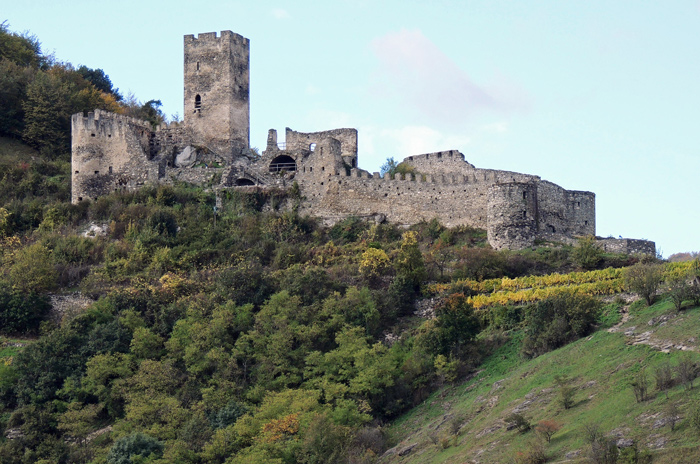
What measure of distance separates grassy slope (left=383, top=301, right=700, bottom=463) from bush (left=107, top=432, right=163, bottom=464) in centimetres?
729

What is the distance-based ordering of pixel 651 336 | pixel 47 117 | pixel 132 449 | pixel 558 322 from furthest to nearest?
pixel 47 117 < pixel 558 322 < pixel 132 449 < pixel 651 336

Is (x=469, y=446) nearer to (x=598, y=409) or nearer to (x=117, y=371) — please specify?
(x=598, y=409)

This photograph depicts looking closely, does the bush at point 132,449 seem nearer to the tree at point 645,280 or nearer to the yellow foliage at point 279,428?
the yellow foliage at point 279,428

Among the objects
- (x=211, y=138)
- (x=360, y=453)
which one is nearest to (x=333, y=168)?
(x=211, y=138)

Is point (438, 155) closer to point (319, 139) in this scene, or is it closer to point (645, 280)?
point (319, 139)

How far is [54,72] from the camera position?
234 feet

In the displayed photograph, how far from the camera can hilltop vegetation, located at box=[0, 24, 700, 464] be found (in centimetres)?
3478

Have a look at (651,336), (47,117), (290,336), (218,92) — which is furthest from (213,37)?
(651,336)

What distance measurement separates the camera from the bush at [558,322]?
3809 centimetres

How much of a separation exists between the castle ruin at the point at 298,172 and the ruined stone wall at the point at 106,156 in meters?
0.05

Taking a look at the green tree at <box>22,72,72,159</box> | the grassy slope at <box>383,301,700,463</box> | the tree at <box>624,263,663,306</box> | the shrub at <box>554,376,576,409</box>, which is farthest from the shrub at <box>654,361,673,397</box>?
the green tree at <box>22,72,72,159</box>

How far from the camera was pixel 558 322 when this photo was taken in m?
38.3

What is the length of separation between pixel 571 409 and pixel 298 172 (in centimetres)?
2657

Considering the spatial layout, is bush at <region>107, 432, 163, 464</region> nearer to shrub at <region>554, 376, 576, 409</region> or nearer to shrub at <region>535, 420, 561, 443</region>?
shrub at <region>554, 376, 576, 409</region>
